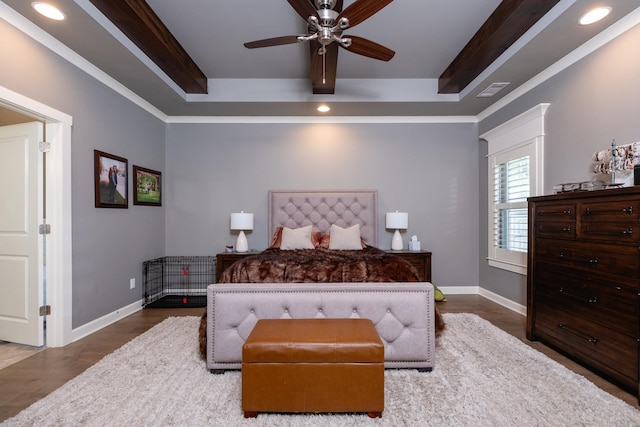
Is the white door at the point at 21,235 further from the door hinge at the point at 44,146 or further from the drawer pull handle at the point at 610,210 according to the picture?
the drawer pull handle at the point at 610,210

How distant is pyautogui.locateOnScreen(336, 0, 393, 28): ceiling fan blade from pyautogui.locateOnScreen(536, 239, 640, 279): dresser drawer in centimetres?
240

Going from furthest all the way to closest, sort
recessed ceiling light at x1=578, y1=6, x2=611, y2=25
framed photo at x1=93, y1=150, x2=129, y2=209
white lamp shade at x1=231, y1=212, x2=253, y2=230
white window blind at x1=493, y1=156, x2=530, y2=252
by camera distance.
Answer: white lamp shade at x1=231, y1=212, x2=253, y2=230
white window blind at x1=493, y1=156, x2=530, y2=252
framed photo at x1=93, y1=150, x2=129, y2=209
recessed ceiling light at x1=578, y1=6, x2=611, y2=25

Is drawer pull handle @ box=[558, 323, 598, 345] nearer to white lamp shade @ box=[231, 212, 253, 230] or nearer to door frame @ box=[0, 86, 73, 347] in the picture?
white lamp shade @ box=[231, 212, 253, 230]

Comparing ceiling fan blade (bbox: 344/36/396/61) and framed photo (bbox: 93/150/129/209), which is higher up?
ceiling fan blade (bbox: 344/36/396/61)

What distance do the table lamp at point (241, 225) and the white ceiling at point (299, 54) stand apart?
63.5 inches

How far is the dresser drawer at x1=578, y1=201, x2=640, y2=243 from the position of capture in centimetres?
210

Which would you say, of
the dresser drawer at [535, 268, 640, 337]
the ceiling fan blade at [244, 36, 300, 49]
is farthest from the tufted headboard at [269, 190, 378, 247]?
the ceiling fan blade at [244, 36, 300, 49]

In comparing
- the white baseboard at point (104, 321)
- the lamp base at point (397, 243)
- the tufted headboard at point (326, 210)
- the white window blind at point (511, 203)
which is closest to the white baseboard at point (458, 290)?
the white window blind at point (511, 203)

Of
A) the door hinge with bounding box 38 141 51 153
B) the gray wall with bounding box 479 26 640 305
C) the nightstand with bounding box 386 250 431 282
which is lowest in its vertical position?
the nightstand with bounding box 386 250 431 282

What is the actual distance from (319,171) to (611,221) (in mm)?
3632

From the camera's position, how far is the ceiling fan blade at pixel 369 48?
2541 mm

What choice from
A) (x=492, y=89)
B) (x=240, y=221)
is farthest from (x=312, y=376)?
(x=492, y=89)

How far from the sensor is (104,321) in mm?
3561

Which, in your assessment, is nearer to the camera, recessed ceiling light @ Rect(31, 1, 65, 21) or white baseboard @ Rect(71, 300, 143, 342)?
recessed ceiling light @ Rect(31, 1, 65, 21)
